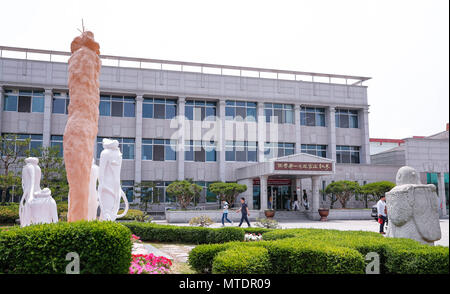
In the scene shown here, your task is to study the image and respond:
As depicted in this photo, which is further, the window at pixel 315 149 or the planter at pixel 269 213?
the window at pixel 315 149

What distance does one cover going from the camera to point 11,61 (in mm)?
25688

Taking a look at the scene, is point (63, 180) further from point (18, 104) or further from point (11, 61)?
point (11, 61)

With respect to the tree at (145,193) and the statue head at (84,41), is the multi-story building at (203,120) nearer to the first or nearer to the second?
the tree at (145,193)

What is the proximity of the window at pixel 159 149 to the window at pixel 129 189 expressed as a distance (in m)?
2.16

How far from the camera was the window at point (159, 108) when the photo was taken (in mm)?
28438

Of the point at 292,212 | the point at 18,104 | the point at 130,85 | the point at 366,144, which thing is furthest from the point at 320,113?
the point at 18,104

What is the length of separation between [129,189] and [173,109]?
6962 mm

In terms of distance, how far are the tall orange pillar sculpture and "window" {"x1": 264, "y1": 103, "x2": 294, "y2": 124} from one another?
2233 cm

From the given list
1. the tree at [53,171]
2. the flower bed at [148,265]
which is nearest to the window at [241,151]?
the tree at [53,171]

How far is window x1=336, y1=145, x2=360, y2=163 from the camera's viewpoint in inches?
1237

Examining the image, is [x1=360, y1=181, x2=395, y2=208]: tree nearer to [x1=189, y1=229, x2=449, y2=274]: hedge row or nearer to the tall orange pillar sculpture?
[x1=189, y1=229, x2=449, y2=274]: hedge row

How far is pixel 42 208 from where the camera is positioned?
30.2ft

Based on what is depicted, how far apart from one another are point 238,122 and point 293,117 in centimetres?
487

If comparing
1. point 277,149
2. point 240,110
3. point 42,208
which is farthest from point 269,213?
point 42,208
